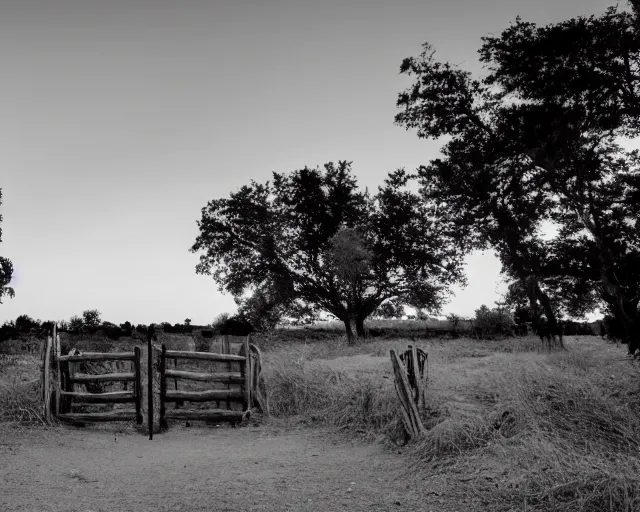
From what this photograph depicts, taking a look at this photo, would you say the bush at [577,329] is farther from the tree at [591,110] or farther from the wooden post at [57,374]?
the wooden post at [57,374]

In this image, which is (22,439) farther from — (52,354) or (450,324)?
(450,324)

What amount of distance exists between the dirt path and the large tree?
1254 cm

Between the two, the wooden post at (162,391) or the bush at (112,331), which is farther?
the bush at (112,331)

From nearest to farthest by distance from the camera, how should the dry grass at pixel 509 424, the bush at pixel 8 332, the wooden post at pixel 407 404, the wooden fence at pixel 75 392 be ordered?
the dry grass at pixel 509 424
the wooden post at pixel 407 404
the wooden fence at pixel 75 392
the bush at pixel 8 332

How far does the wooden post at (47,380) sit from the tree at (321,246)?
2012 centimetres

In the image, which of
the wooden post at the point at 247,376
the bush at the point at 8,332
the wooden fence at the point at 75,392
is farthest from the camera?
the bush at the point at 8,332

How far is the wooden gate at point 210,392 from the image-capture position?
1148 centimetres

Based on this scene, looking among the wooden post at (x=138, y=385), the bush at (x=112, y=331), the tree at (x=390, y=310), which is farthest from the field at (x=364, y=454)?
the tree at (x=390, y=310)

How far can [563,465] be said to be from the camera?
641cm

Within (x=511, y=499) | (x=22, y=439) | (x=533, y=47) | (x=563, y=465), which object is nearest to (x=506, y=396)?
(x=563, y=465)

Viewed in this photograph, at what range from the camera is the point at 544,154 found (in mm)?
19125

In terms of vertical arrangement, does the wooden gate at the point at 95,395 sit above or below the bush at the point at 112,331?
below

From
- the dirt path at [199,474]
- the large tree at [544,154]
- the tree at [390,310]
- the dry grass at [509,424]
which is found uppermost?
the large tree at [544,154]

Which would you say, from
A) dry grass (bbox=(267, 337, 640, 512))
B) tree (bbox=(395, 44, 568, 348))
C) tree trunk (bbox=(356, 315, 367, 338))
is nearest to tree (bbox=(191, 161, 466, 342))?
tree trunk (bbox=(356, 315, 367, 338))
